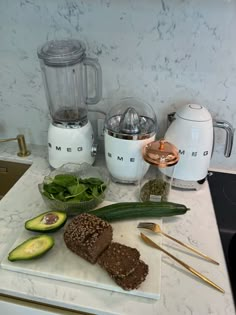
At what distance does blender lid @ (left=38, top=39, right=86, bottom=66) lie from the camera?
2.61 feet

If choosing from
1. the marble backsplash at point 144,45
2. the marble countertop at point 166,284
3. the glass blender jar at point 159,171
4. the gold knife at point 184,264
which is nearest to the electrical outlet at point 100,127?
the marble backsplash at point 144,45

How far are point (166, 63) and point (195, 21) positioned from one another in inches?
5.0

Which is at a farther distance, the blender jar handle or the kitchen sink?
the kitchen sink

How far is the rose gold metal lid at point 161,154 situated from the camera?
69cm

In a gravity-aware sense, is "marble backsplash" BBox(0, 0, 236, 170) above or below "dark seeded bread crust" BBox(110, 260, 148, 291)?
above

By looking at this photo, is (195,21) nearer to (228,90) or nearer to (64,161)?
(228,90)

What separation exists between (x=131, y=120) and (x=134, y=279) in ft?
1.32

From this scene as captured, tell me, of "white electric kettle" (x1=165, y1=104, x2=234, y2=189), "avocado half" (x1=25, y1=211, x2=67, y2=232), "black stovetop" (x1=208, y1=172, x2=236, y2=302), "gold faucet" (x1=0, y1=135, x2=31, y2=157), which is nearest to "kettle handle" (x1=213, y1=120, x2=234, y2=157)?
"white electric kettle" (x1=165, y1=104, x2=234, y2=189)

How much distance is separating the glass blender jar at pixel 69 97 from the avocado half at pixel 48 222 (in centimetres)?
22

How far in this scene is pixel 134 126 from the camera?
78cm

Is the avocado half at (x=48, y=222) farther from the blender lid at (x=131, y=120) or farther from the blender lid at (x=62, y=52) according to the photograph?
the blender lid at (x=62, y=52)

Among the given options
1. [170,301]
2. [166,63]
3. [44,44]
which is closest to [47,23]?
[44,44]

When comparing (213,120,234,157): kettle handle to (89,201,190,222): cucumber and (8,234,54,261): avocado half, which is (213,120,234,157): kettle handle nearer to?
(89,201,190,222): cucumber

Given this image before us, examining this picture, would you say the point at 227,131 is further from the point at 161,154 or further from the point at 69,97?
the point at 69,97
